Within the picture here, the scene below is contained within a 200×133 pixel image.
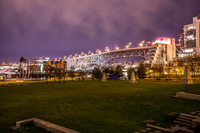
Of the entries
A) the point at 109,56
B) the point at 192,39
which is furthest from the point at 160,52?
the point at 109,56

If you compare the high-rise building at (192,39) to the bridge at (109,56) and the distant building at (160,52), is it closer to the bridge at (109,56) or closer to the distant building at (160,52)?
the distant building at (160,52)

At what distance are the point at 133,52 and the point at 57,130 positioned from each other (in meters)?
88.0

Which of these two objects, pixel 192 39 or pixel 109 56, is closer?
pixel 192 39

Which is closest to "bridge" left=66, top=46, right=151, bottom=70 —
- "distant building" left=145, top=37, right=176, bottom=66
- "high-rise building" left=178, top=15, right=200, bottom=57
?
"distant building" left=145, top=37, right=176, bottom=66

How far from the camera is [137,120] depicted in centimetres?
765

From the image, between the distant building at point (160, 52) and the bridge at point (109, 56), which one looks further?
the bridge at point (109, 56)

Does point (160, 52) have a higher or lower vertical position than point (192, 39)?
lower

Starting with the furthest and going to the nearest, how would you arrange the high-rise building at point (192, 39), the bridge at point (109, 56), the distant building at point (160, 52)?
the bridge at point (109, 56) → the distant building at point (160, 52) → the high-rise building at point (192, 39)

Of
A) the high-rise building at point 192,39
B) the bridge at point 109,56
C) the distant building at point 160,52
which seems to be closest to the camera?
the high-rise building at point 192,39

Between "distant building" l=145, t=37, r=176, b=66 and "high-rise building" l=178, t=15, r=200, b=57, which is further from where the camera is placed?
"distant building" l=145, t=37, r=176, b=66

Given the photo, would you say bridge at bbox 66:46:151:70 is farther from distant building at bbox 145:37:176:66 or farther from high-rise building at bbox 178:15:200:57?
high-rise building at bbox 178:15:200:57

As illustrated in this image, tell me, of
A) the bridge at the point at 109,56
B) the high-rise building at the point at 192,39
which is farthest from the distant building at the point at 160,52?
the high-rise building at the point at 192,39

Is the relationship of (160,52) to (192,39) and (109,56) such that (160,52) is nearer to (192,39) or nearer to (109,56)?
(192,39)

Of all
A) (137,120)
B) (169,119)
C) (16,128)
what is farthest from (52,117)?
(169,119)
